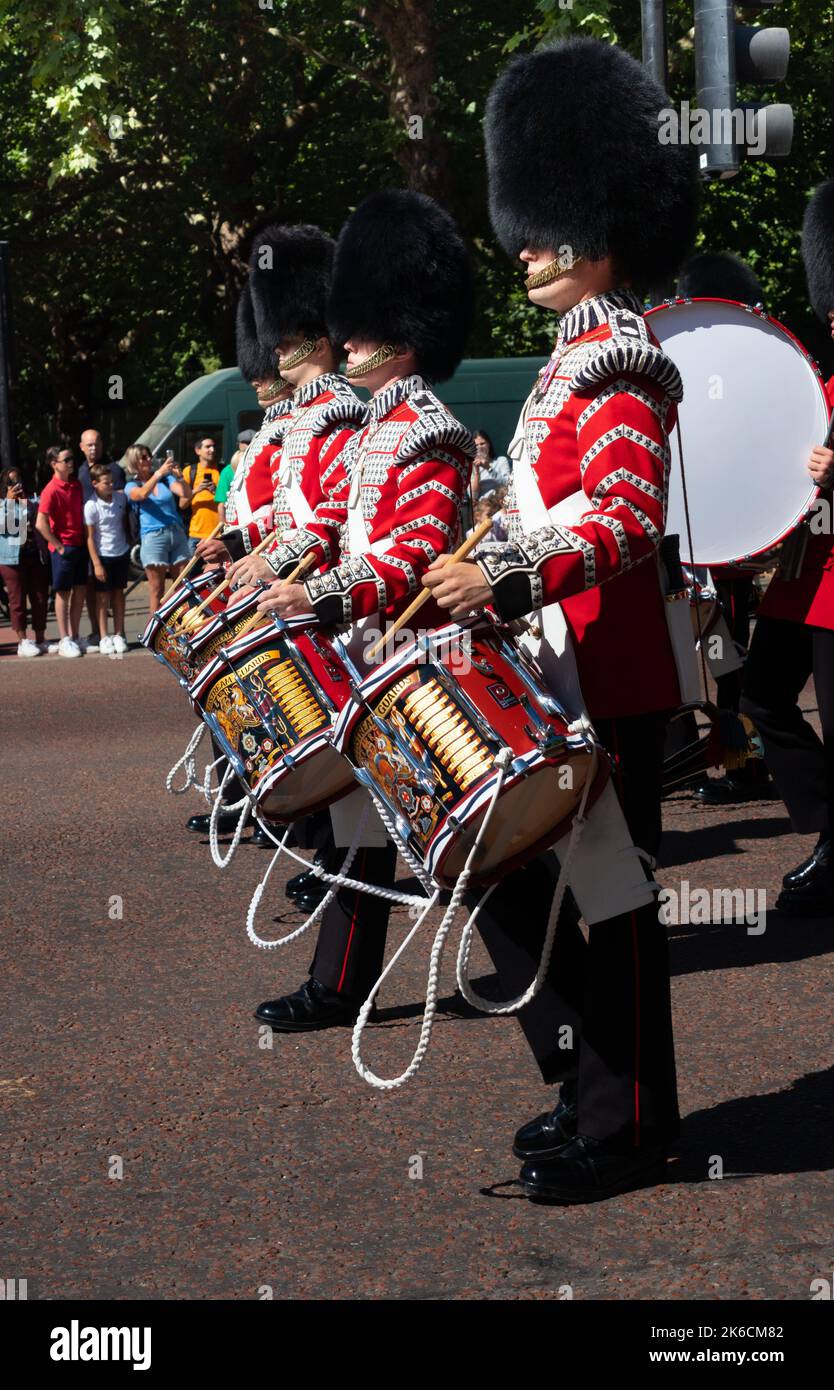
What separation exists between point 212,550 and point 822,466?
185 centimetres

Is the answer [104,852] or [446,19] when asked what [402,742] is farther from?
[446,19]

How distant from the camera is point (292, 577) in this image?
4.72 meters

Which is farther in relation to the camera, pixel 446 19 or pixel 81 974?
pixel 446 19

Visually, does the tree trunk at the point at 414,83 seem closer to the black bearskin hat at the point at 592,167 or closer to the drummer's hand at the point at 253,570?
the drummer's hand at the point at 253,570

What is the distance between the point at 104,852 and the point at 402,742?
3729mm

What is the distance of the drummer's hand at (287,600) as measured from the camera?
4.25m

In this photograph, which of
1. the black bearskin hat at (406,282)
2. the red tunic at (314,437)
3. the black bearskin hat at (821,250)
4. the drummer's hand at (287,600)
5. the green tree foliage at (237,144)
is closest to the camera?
the drummer's hand at (287,600)

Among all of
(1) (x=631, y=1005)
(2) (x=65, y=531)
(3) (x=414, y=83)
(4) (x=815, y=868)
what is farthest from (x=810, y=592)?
(3) (x=414, y=83)

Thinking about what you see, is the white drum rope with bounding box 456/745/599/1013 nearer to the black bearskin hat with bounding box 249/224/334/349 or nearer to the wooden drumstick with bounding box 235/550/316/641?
the wooden drumstick with bounding box 235/550/316/641

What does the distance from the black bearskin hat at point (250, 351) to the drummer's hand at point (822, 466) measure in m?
2.07

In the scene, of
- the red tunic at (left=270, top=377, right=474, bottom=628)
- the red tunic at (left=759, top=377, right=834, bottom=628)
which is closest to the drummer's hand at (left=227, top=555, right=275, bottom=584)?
the red tunic at (left=270, top=377, right=474, bottom=628)

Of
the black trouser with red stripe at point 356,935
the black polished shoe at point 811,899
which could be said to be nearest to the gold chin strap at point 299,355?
the black trouser with red stripe at point 356,935

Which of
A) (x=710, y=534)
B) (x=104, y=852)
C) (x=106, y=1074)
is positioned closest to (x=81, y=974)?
(x=106, y=1074)
